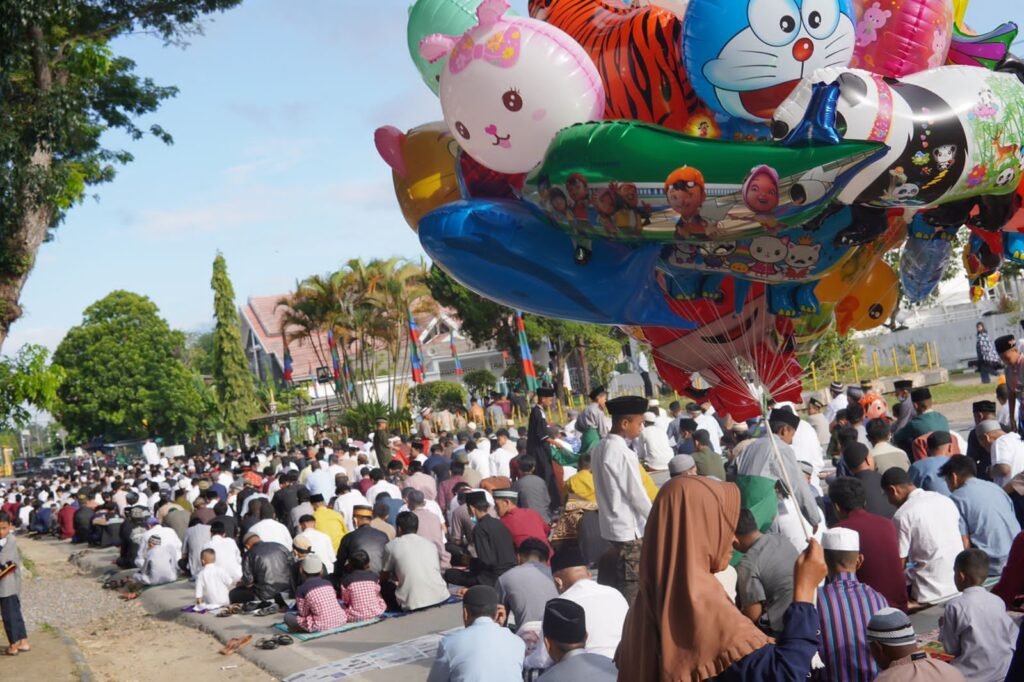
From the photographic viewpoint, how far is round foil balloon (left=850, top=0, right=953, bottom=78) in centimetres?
560

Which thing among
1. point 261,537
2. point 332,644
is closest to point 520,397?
point 261,537

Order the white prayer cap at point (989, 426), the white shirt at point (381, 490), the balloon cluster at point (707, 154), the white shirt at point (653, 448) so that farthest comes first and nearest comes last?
the white shirt at point (653, 448)
the white shirt at point (381, 490)
the white prayer cap at point (989, 426)
the balloon cluster at point (707, 154)

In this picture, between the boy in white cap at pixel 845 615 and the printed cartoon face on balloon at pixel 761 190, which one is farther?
the boy in white cap at pixel 845 615

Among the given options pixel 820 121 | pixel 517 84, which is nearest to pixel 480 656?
pixel 517 84

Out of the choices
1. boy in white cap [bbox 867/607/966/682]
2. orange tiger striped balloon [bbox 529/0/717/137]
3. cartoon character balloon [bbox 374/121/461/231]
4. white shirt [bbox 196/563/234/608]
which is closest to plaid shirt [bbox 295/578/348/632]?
white shirt [bbox 196/563/234/608]

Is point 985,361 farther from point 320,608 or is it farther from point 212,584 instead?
point 320,608

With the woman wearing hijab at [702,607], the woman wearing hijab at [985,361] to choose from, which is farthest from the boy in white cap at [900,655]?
the woman wearing hijab at [985,361]

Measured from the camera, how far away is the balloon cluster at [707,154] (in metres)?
5.10

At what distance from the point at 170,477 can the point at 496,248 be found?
21.7 metres

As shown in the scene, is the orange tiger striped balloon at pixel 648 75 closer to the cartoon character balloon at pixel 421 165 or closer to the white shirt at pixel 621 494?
the cartoon character balloon at pixel 421 165

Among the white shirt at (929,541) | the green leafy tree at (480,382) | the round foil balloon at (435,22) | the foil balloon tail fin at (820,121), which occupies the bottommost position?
the white shirt at (929,541)

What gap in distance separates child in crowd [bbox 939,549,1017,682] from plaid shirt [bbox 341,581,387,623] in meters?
5.97

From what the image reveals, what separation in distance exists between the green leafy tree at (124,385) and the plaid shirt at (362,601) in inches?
1700

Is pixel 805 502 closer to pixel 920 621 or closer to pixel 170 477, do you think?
pixel 920 621
